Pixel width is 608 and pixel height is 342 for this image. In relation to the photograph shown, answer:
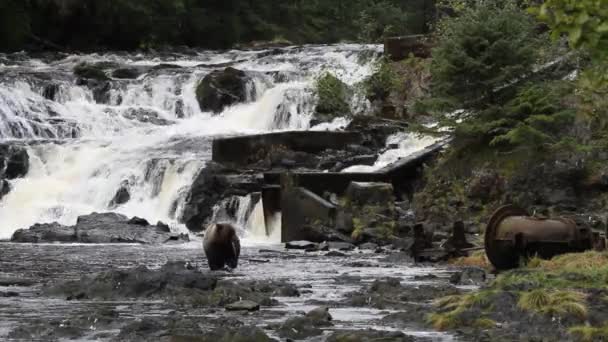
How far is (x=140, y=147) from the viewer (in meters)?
36.7

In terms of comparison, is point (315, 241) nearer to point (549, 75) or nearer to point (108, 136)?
point (549, 75)

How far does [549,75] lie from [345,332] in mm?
17746

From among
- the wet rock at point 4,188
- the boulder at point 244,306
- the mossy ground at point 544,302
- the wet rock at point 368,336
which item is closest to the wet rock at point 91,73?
the wet rock at point 4,188

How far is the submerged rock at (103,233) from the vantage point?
27064 mm

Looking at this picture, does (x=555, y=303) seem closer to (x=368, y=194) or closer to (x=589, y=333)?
(x=589, y=333)

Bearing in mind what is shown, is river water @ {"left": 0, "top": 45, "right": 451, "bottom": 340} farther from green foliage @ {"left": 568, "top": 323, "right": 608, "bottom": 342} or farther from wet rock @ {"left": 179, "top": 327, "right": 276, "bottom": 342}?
green foliage @ {"left": 568, "top": 323, "right": 608, "bottom": 342}

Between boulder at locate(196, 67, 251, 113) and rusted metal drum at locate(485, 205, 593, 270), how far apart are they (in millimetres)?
25314

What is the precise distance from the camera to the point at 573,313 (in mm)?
11844

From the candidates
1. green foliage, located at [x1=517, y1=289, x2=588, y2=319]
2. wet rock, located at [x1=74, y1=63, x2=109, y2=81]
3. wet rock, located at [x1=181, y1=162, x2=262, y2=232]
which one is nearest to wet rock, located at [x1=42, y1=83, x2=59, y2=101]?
wet rock, located at [x1=74, y1=63, x2=109, y2=81]

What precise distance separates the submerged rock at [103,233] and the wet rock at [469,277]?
11.1m

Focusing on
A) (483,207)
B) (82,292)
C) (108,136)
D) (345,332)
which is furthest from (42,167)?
(345,332)

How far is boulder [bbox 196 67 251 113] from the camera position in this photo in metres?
42.5

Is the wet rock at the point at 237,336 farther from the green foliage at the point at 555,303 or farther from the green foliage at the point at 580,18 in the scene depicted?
the green foliage at the point at 580,18

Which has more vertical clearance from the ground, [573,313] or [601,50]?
[601,50]
